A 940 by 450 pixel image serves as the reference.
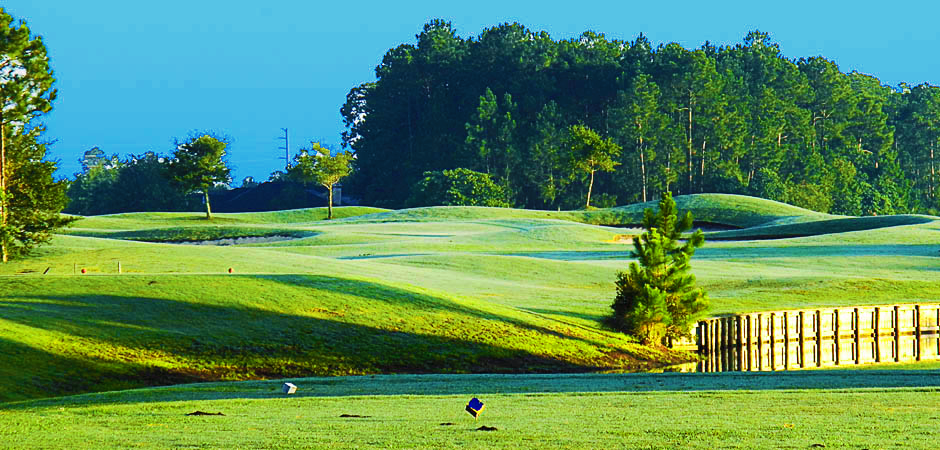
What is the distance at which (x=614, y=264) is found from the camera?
170ft

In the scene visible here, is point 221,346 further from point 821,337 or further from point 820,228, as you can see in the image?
point 820,228

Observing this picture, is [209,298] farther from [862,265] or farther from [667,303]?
[862,265]

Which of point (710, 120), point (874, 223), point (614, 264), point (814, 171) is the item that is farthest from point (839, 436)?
point (814, 171)

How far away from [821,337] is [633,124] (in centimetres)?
9516

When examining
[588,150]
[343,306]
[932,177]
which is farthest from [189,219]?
[932,177]

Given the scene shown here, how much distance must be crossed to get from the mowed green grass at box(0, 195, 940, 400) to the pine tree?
852 millimetres

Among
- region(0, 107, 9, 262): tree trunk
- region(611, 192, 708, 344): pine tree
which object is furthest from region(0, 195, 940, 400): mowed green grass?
region(0, 107, 9, 262): tree trunk

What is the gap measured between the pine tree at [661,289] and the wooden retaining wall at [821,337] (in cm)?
107

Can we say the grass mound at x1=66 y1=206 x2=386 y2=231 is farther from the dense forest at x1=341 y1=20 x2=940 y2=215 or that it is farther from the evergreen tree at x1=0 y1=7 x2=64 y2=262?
the evergreen tree at x1=0 y1=7 x2=64 y2=262

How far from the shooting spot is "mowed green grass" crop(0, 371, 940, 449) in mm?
13539

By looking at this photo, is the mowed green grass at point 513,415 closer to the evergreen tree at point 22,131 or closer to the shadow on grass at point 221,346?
the shadow on grass at point 221,346

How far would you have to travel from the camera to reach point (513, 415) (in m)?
16.5

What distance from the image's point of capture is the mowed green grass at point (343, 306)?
2744 centimetres

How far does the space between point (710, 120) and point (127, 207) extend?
235 ft
